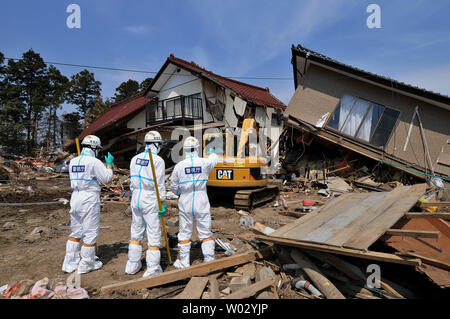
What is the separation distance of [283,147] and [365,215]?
28.5ft

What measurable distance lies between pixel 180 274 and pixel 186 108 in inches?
542

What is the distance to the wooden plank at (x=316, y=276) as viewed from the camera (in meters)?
2.93

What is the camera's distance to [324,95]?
1123 centimetres

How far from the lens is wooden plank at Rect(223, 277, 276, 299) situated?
2.93m

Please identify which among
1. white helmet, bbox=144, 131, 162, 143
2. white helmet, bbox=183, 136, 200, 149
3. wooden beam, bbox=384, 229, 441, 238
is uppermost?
white helmet, bbox=144, 131, 162, 143

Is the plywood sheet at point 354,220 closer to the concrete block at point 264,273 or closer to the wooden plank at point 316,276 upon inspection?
the wooden plank at point 316,276

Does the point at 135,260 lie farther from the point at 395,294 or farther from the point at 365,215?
the point at 365,215

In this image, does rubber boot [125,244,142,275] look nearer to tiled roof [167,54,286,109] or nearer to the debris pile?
the debris pile

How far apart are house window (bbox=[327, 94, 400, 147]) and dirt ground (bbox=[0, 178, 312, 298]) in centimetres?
351

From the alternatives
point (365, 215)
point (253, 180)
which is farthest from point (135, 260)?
point (253, 180)

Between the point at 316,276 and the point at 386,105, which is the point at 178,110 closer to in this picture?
the point at 386,105

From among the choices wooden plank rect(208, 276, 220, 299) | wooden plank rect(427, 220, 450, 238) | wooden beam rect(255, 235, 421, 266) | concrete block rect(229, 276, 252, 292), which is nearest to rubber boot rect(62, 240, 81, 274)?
wooden plank rect(208, 276, 220, 299)

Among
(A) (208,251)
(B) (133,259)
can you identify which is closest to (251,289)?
(A) (208,251)
